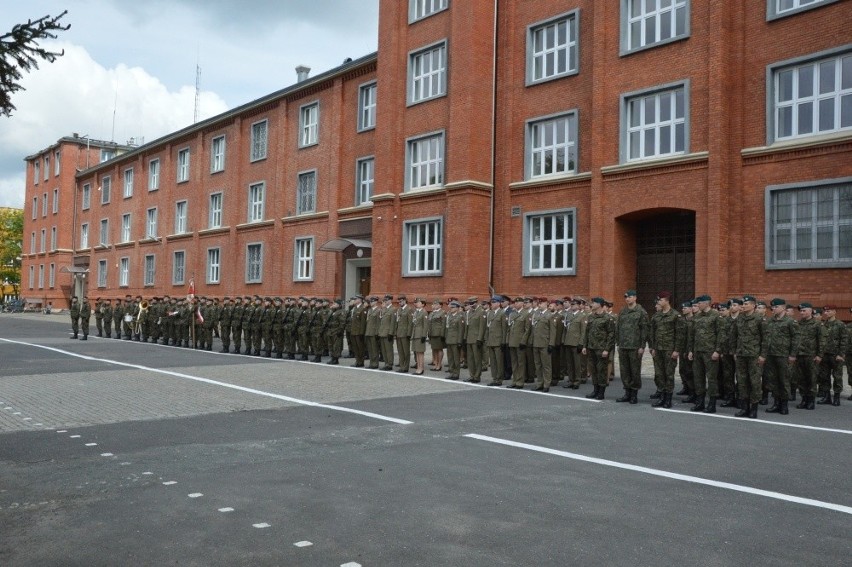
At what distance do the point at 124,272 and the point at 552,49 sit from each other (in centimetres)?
3589

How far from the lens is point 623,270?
851 inches

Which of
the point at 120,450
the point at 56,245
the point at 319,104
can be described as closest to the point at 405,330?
the point at 120,450

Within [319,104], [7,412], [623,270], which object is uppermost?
[319,104]

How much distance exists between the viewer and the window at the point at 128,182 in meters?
49.6

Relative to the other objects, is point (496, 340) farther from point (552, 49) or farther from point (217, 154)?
point (217, 154)

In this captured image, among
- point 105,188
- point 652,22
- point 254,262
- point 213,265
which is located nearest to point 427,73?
point 652,22

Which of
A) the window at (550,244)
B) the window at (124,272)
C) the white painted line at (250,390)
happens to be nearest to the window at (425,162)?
the window at (550,244)

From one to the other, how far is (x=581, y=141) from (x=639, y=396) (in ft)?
35.7

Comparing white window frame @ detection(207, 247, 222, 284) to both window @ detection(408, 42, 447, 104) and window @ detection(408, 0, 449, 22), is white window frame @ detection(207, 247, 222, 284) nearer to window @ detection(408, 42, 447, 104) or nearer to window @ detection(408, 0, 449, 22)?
window @ detection(408, 42, 447, 104)

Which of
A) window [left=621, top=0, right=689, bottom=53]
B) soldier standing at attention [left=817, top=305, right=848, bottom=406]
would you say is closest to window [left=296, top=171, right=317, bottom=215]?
window [left=621, top=0, right=689, bottom=53]

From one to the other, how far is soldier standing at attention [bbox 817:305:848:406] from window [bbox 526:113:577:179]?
10.6 metres

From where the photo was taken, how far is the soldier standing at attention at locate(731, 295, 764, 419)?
1112 centimetres

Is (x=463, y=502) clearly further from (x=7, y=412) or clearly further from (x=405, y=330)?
(x=405, y=330)

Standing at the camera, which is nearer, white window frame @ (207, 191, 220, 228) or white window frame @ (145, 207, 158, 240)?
white window frame @ (207, 191, 220, 228)
